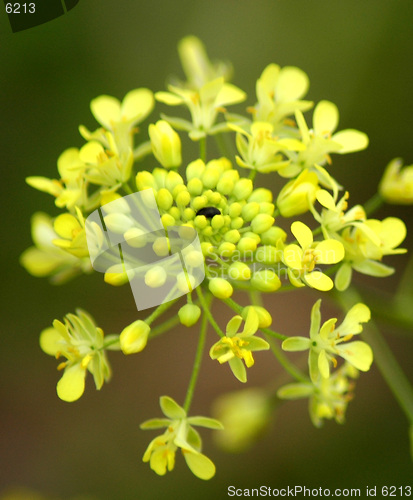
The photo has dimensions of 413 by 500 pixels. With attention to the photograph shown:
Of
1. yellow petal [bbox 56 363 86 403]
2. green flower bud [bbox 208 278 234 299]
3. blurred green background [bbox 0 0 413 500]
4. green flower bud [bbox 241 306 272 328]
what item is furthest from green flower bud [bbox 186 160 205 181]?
blurred green background [bbox 0 0 413 500]

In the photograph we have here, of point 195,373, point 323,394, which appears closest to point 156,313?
point 195,373

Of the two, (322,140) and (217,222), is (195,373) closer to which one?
(217,222)

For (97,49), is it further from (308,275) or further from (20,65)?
(308,275)

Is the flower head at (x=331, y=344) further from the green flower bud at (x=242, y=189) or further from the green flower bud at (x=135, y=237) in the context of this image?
the green flower bud at (x=135, y=237)

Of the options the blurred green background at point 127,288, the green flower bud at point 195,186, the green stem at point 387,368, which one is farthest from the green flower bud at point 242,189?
the blurred green background at point 127,288

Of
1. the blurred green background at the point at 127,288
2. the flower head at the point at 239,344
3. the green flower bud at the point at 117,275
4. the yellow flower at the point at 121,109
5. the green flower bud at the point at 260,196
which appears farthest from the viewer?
the blurred green background at the point at 127,288

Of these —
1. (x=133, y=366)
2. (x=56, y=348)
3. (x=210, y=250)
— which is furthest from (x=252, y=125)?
(x=133, y=366)

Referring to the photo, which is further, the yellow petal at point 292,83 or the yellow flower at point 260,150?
the yellow petal at point 292,83

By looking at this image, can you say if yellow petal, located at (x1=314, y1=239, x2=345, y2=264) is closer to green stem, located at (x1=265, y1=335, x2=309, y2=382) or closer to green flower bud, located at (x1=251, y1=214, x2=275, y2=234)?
green flower bud, located at (x1=251, y1=214, x2=275, y2=234)
